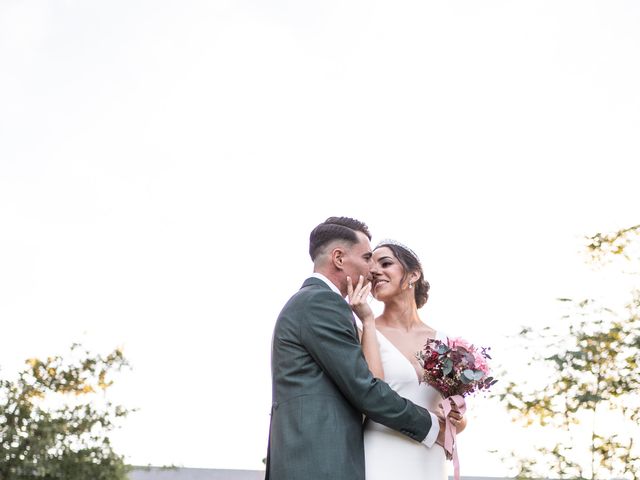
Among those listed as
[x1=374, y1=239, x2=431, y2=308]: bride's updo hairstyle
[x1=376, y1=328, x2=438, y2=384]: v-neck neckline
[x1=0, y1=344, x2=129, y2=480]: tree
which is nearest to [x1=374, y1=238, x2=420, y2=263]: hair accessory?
[x1=374, y1=239, x2=431, y2=308]: bride's updo hairstyle

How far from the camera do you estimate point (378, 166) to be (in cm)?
1277

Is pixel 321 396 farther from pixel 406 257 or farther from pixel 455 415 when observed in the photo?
pixel 406 257

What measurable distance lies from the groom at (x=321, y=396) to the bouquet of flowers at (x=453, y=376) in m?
0.41

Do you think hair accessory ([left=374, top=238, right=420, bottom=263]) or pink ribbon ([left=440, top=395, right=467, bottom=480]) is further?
hair accessory ([left=374, top=238, right=420, bottom=263])

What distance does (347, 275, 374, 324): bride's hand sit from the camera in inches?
199

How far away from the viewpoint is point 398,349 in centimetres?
574

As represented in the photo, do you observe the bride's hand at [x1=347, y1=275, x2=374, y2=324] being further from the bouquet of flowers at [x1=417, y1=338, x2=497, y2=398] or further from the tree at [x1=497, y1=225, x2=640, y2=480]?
the tree at [x1=497, y1=225, x2=640, y2=480]

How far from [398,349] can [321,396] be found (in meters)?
1.29

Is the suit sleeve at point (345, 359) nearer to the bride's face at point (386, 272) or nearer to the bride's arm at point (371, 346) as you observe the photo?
the bride's arm at point (371, 346)

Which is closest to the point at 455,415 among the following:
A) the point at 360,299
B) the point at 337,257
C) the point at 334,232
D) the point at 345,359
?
the point at 360,299

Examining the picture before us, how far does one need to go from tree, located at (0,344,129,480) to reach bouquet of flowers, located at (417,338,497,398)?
41.5 ft

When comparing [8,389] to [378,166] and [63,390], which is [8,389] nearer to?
[63,390]

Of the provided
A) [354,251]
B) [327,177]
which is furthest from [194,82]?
[354,251]

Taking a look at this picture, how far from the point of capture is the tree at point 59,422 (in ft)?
54.6
